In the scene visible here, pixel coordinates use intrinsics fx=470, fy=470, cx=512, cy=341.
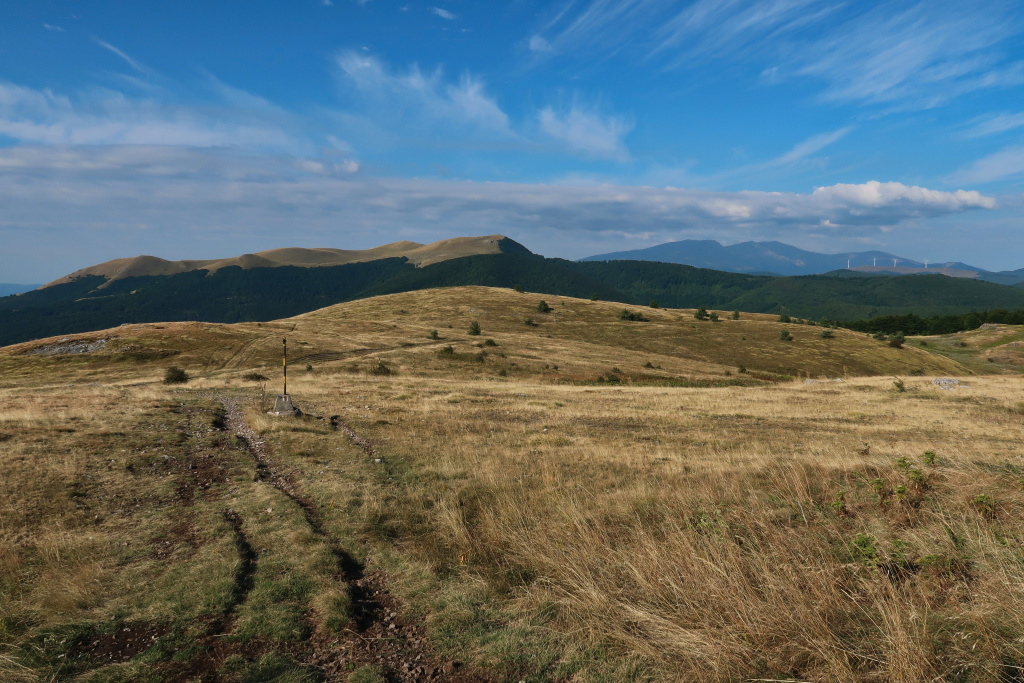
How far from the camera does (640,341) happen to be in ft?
293

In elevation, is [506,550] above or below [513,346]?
above

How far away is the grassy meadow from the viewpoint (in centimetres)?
473

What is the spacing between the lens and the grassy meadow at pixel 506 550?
186 inches

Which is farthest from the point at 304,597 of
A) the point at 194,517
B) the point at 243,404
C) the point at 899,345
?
the point at 899,345

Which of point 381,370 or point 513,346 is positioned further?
point 513,346

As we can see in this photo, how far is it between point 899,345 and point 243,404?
117920mm

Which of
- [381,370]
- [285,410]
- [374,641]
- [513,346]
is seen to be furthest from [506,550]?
[513,346]

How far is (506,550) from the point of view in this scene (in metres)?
7.59

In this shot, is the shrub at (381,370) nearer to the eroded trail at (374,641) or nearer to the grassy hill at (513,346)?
the grassy hill at (513,346)

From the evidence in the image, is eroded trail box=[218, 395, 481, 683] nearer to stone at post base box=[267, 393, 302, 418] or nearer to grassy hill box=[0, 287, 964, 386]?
stone at post base box=[267, 393, 302, 418]

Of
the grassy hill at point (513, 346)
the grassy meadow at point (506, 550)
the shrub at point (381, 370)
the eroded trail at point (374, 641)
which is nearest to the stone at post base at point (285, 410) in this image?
the grassy meadow at point (506, 550)

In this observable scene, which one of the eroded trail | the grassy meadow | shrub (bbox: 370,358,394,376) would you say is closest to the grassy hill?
shrub (bbox: 370,358,394,376)

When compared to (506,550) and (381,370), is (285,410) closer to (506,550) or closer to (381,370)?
(506,550)

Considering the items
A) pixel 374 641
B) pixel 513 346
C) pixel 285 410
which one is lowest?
pixel 513 346
